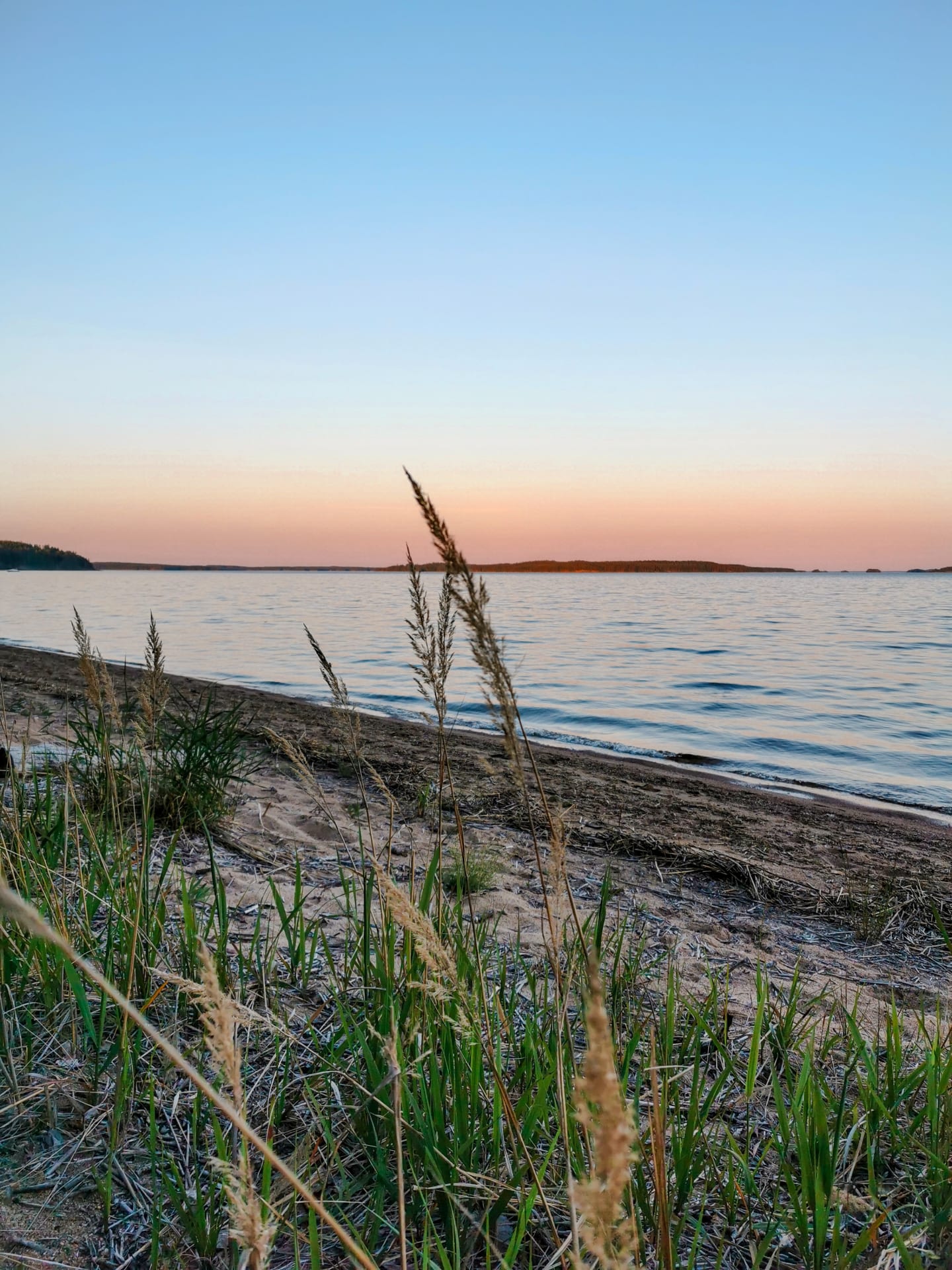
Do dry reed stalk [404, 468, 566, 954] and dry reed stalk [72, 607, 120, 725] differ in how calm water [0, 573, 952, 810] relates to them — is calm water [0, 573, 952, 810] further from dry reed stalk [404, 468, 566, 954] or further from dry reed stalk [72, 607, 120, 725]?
dry reed stalk [72, 607, 120, 725]

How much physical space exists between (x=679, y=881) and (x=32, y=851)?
420cm

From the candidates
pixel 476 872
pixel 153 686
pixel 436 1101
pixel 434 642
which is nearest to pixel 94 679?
pixel 153 686

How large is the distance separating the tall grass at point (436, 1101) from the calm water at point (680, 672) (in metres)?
0.79

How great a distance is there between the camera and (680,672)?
20344 millimetres

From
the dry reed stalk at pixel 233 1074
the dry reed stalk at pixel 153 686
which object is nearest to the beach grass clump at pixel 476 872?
the dry reed stalk at pixel 153 686

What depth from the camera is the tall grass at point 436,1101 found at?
1595 millimetres

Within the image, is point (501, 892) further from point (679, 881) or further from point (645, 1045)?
point (645, 1045)

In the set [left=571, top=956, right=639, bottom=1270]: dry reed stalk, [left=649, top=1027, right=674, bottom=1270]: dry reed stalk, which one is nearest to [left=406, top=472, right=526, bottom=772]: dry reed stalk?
[left=649, top=1027, right=674, bottom=1270]: dry reed stalk

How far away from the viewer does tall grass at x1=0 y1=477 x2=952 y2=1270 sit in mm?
1595

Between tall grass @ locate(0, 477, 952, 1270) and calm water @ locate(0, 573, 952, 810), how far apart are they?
0.79m

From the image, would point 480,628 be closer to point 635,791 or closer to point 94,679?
point 94,679

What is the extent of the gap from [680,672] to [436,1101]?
1916 cm

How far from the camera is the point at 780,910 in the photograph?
5.39 m

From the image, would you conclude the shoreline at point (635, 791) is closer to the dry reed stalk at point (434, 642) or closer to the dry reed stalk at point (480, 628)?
the dry reed stalk at point (434, 642)
